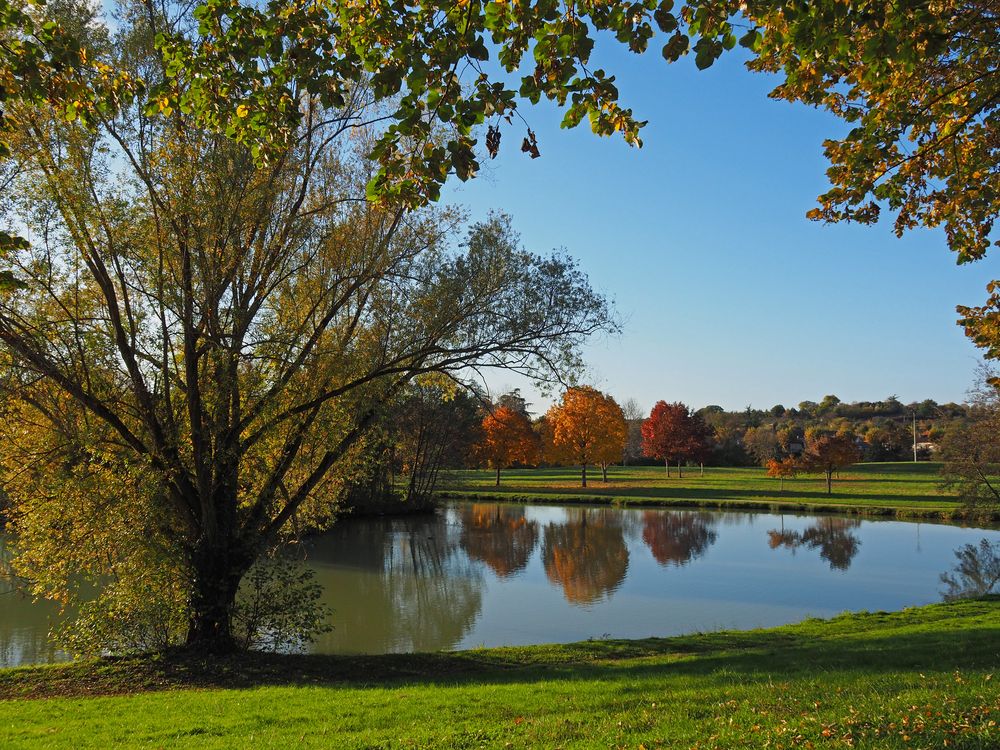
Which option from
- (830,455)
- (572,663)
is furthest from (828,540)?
(572,663)

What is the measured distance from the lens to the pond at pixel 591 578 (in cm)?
1506

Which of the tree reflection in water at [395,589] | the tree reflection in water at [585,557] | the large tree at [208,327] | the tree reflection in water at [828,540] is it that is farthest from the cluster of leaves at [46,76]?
the tree reflection in water at [828,540]

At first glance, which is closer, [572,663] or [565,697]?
[565,697]

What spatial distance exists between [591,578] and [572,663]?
10085mm

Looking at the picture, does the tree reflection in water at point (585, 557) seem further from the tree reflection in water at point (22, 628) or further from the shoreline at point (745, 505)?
the tree reflection in water at point (22, 628)

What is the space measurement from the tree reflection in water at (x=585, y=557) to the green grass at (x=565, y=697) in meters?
6.43

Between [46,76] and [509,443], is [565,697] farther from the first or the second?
[509,443]

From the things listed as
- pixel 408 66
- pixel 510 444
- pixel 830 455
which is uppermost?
pixel 408 66

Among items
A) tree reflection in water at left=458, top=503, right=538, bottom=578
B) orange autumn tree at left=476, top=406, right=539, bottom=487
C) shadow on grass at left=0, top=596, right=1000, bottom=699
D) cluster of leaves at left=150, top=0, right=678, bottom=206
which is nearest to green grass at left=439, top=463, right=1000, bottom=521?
orange autumn tree at left=476, top=406, right=539, bottom=487

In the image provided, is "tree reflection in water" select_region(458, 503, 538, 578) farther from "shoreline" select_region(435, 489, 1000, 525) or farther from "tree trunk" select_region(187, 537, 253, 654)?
"tree trunk" select_region(187, 537, 253, 654)

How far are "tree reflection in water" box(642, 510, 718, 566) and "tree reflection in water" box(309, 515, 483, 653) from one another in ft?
23.9

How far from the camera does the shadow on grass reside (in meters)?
8.88

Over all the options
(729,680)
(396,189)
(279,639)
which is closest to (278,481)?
(279,639)

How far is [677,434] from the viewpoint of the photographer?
207ft
